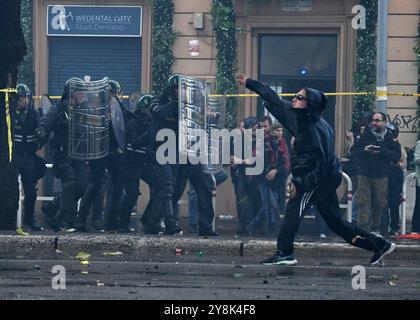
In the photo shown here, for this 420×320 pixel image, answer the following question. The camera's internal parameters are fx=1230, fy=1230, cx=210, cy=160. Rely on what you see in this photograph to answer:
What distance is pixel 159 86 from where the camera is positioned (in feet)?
74.4

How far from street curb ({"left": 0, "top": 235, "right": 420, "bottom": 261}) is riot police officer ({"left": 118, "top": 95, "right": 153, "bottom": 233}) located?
1.89m

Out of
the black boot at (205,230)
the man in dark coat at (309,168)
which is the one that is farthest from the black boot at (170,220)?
the man in dark coat at (309,168)

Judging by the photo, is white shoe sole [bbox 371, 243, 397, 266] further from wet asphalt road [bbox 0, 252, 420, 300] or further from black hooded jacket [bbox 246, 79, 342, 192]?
black hooded jacket [bbox 246, 79, 342, 192]

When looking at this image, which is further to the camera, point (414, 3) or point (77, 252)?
point (414, 3)

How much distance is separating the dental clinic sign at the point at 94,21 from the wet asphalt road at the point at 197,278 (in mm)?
9718

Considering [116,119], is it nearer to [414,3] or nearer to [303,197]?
[303,197]

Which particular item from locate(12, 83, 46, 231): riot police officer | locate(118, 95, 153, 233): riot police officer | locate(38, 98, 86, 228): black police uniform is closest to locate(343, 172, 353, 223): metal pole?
locate(118, 95, 153, 233): riot police officer

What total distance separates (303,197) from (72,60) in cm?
1208

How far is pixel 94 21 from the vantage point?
75.3ft

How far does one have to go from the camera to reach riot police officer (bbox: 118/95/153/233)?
15922mm

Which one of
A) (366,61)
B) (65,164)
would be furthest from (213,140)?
(366,61)

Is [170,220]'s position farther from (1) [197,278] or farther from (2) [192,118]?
(1) [197,278]
